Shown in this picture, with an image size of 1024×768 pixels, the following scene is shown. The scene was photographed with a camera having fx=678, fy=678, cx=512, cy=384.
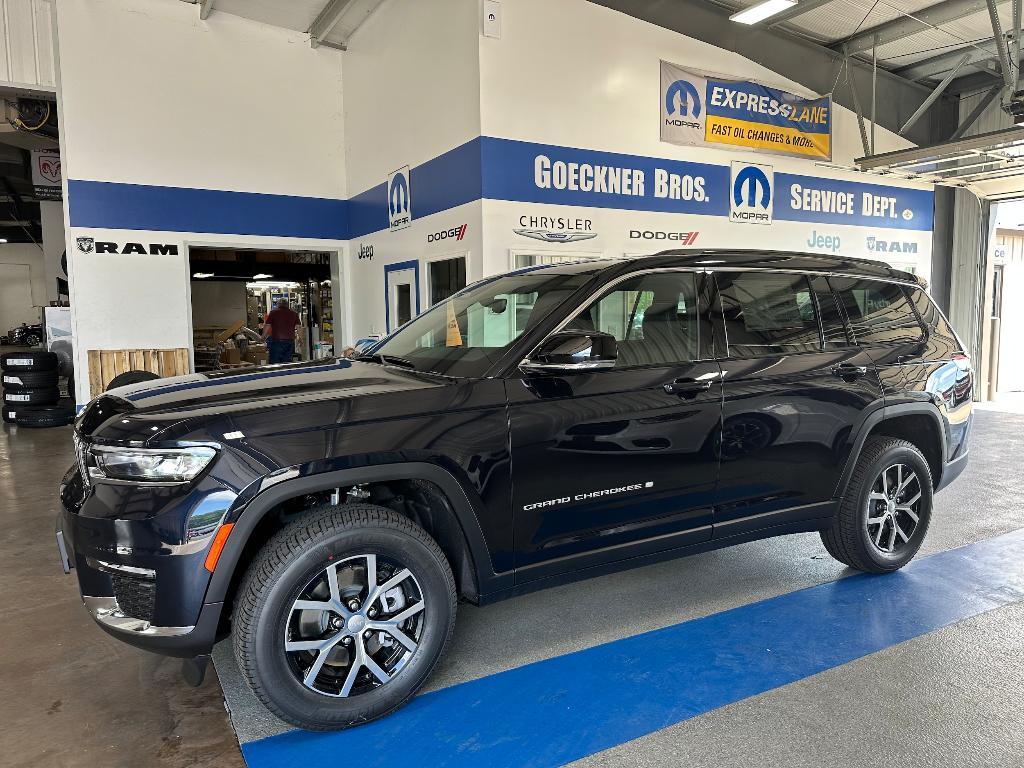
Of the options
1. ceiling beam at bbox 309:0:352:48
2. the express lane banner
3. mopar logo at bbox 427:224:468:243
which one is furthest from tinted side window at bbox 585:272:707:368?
ceiling beam at bbox 309:0:352:48

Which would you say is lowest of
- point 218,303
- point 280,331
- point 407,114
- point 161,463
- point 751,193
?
point 161,463

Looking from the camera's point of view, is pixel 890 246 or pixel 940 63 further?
pixel 890 246

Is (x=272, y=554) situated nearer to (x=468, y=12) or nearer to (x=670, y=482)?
(x=670, y=482)

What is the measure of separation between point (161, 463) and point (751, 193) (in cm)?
832

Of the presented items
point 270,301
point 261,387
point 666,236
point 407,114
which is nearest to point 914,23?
point 666,236

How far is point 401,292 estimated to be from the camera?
880 centimetres

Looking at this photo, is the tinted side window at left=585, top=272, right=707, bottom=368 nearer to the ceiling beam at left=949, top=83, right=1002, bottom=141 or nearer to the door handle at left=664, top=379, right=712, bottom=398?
the door handle at left=664, top=379, right=712, bottom=398

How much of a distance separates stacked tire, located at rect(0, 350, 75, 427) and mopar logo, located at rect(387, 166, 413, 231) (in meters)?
5.15

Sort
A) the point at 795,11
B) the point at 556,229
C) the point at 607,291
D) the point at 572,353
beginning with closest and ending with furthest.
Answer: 1. the point at 572,353
2. the point at 607,291
3. the point at 556,229
4. the point at 795,11

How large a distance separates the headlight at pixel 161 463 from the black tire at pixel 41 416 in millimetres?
8617

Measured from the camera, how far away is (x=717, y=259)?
3.16 metres

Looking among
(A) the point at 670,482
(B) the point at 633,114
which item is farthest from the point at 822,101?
(A) the point at 670,482

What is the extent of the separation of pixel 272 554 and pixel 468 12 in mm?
6215

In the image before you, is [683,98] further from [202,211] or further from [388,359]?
[388,359]
